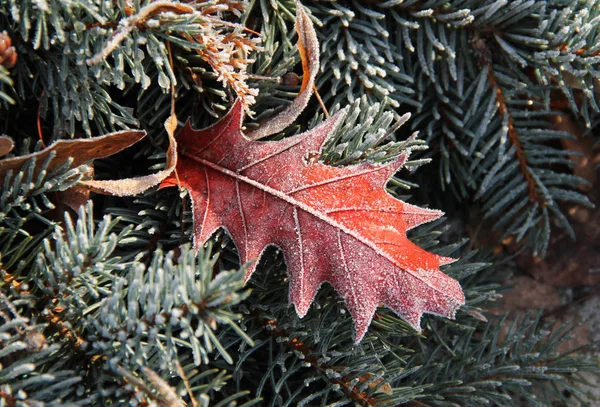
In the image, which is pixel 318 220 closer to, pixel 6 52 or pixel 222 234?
pixel 222 234

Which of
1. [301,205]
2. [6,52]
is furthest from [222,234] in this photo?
[6,52]

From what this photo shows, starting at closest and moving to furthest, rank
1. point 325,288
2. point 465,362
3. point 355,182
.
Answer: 1. point 355,182
2. point 325,288
3. point 465,362

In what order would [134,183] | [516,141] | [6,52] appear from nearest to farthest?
[6,52], [134,183], [516,141]

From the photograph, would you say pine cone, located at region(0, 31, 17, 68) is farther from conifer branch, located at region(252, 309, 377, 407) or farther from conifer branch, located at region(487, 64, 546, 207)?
conifer branch, located at region(487, 64, 546, 207)

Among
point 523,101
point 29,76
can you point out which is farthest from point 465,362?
point 29,76

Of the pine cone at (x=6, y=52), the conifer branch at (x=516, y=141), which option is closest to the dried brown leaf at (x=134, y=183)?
the pine cone at (x=6, y=52)

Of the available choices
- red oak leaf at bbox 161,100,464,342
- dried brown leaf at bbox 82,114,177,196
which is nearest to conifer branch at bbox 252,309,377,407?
red oak leaf at bbox 161,100,464,342

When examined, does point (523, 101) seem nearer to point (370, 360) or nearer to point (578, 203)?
point (578, 203)
